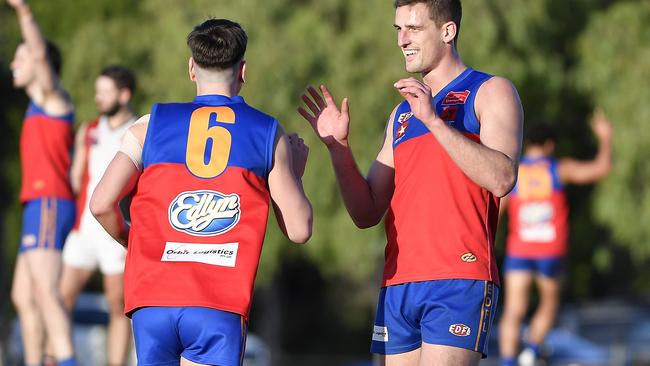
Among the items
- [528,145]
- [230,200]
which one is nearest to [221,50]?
[230,200]

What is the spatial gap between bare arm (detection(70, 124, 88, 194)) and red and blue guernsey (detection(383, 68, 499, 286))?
15.4ft

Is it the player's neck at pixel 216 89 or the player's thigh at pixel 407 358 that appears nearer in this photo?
the player's neck at pixel 216 89

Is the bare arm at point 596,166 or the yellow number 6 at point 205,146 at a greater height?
the bare arm at point 596,166

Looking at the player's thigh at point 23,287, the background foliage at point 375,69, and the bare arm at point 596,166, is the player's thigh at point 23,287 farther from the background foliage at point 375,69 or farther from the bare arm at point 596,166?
the background foliage at point 375,69

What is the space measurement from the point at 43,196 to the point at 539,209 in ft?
18.5

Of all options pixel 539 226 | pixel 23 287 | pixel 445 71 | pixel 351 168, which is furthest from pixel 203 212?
pixel 539 226

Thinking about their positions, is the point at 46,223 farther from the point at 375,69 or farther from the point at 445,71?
the point at 375,69

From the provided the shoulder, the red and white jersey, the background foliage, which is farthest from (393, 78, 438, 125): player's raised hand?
the background foliage

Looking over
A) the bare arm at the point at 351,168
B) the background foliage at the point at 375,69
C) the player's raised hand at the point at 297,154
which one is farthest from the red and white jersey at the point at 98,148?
the background foliage at the point at 375,69

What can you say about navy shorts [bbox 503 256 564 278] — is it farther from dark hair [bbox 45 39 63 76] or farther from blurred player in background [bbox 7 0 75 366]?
dark hair [bbox 45 39 63 76]

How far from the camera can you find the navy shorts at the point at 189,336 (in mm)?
5293

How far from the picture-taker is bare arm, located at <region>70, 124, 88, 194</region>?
393 inches

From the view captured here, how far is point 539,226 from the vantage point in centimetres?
1288

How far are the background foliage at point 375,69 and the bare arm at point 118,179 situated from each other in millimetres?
12076
